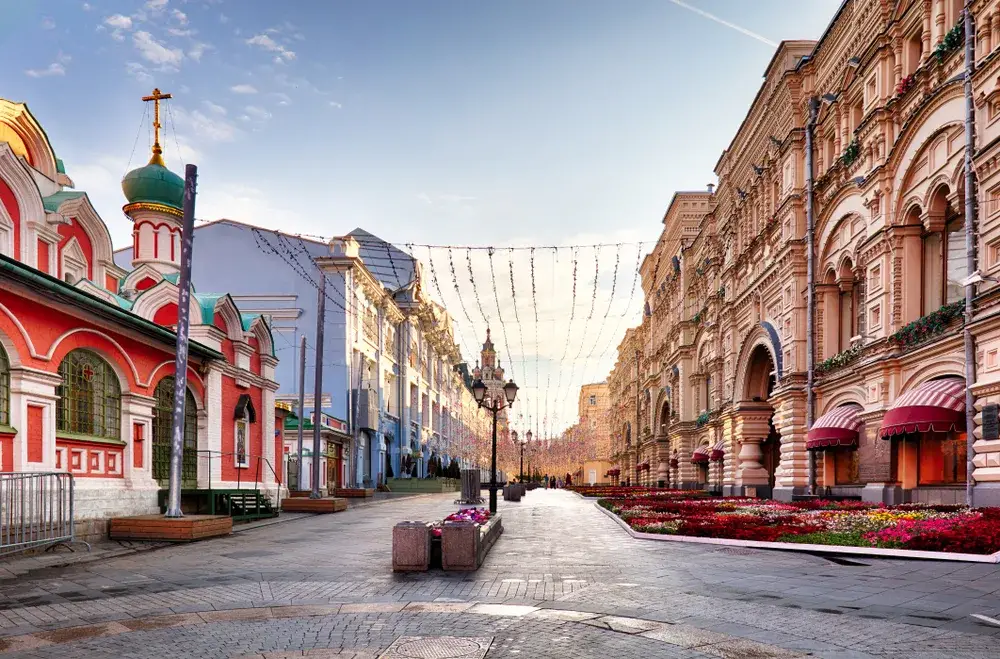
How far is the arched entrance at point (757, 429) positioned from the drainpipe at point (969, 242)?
18926 mm

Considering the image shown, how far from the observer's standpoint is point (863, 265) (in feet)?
81.3

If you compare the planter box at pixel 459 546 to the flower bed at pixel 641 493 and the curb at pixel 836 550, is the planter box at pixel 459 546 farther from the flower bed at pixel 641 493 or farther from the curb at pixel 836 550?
the flower bed at pixel 641 493

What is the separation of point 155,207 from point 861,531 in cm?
2252

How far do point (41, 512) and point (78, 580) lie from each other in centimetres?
339

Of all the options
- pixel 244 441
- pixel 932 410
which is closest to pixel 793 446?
pixel 932 410

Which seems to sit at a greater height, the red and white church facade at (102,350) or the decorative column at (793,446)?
the red and white church facade at (102,350)

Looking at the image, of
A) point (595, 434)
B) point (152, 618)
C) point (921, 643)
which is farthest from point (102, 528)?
point (595, 434)

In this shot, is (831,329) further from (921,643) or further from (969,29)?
(921,643)

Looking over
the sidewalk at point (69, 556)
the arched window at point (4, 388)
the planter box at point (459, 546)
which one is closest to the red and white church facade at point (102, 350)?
the arched window at point (4, 388)

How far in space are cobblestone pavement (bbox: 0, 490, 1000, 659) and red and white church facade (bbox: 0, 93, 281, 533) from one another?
4.05 meters

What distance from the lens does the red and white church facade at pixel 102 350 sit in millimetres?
14422

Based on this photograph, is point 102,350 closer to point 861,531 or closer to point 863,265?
point 861,531

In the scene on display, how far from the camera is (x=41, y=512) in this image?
1291 centimetres

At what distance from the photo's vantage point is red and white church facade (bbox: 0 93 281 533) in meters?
14.4
